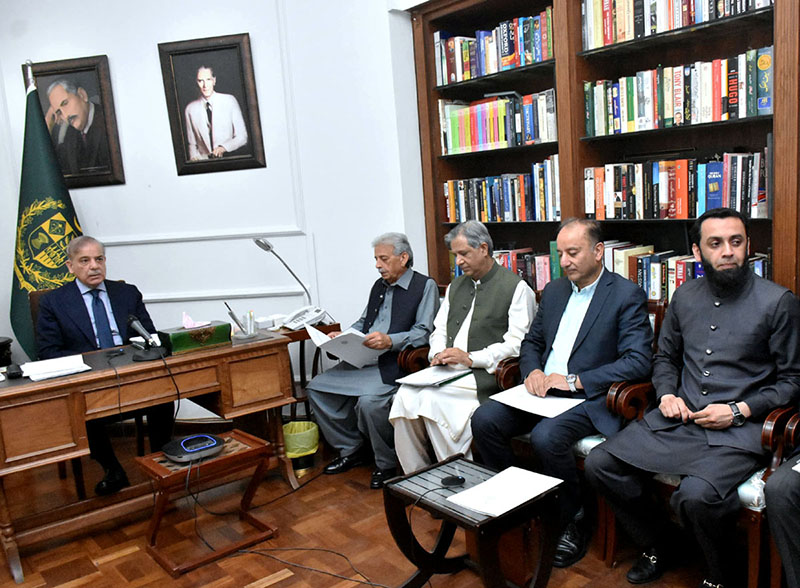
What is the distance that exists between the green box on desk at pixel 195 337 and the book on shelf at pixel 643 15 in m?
2.22

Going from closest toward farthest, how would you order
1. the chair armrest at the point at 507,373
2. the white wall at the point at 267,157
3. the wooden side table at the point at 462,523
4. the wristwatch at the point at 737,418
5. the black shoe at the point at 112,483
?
the wooden side table at the point at 462,523 → the wristwatch at the point at 737,418 → the chair armrest at the point at 507,373 → the black shoe at the point at 112,483 → the white wall at the point at 267,157

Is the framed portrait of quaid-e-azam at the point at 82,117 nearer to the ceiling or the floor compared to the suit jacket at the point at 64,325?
nearer to the ceiling

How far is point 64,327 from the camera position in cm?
343

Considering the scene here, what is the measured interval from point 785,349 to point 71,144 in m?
4.26

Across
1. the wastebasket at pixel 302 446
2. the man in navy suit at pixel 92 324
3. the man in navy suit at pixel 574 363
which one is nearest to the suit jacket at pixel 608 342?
the man in navy suit at pixel 574 363

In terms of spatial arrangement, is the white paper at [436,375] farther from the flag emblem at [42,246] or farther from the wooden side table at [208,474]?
the flag emblem at [42,246]

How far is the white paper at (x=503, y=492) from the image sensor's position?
6.66 feet

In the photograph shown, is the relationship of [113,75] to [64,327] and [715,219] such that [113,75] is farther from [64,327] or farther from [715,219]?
[715,219]

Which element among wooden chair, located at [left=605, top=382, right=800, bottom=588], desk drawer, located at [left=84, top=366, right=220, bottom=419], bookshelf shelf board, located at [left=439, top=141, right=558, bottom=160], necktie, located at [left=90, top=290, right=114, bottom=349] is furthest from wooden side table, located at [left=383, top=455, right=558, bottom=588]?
necktie, located at [left=90, top=290, right=114, bottom=349]

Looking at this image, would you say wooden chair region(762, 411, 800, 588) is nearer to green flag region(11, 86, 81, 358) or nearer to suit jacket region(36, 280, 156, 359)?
suit jacket region(36, 280, 156, 359)

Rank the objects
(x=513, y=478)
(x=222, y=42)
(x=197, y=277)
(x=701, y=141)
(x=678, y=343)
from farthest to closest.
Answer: (x=197, y=277) < (x=222, y=42) < (x=701, y=141) < (x=678, y=343) < (x=513, y=478)

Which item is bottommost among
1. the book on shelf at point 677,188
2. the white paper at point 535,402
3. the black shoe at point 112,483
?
the black shoe at point 112,483

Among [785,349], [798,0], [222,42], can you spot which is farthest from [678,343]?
[222,42]

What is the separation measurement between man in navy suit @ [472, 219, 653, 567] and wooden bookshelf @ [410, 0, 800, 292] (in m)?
0.61
